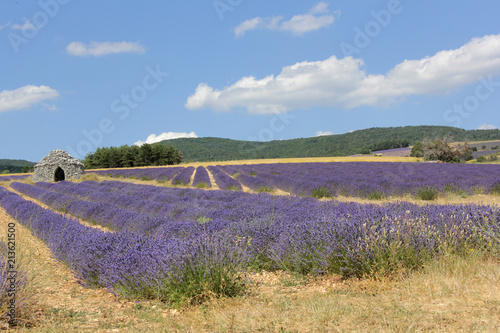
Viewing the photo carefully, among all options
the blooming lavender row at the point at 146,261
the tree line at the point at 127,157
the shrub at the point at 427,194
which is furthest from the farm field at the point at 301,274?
the tree line at the point at 127,157

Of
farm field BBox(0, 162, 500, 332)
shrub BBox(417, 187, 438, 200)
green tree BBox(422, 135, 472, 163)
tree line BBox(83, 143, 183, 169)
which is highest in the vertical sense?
tree line BBox(83, 143, 183, 169)

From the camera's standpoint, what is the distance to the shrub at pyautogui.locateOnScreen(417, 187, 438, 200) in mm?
10505

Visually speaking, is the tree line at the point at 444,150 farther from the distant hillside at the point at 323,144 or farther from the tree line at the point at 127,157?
the tree line at the point at 127,157

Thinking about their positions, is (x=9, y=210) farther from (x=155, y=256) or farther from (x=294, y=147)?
(x=294, y=147)

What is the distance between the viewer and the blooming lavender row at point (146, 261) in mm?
3039

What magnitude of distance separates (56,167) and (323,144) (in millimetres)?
57569

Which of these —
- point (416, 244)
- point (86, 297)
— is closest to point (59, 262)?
point (86, 297)

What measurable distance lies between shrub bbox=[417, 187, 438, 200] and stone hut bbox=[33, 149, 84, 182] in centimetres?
2134

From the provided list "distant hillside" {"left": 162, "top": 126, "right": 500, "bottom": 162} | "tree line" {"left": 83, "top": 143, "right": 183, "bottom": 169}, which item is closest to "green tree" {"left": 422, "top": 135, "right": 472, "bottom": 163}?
"distant hillside" {"left": 162, "top": 126, "right": 500, "bottom": 162}

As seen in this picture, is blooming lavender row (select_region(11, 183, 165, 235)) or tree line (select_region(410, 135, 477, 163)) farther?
tree line (select_region(410, 135, 477, 163))

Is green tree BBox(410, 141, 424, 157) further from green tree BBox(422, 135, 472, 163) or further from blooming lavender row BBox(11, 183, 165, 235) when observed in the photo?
blooming lavender row BBox(11, 183, 165, 235)

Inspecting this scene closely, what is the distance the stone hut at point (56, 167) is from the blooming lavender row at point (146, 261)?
20828 mm

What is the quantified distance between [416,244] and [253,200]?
5.41 metres

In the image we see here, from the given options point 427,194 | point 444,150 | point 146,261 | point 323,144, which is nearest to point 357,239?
point 146,261
